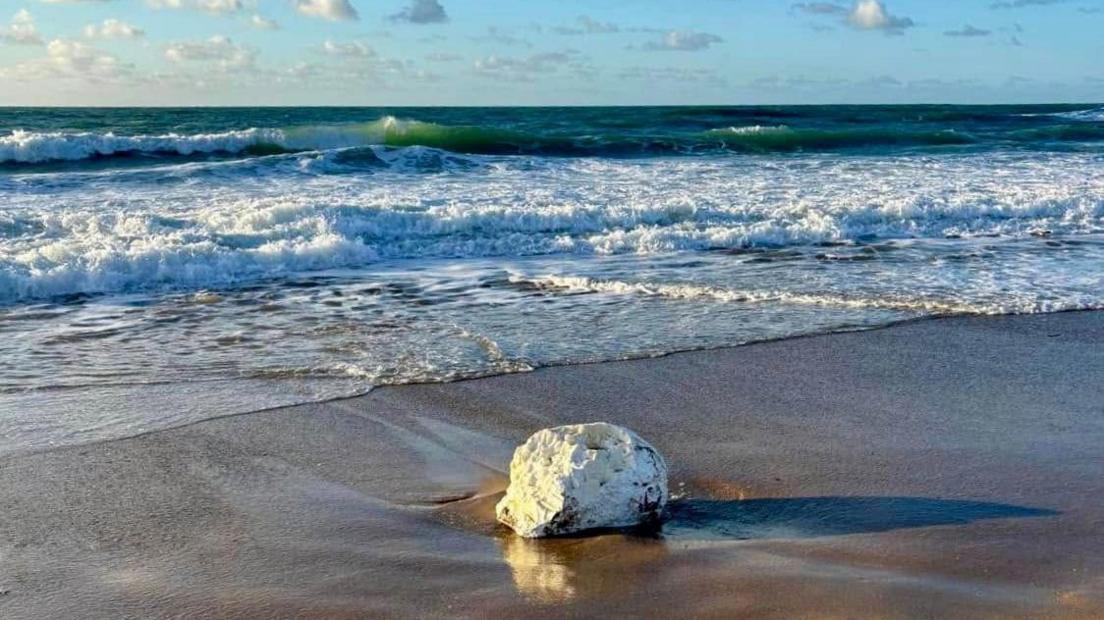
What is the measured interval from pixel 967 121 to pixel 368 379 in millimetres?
40758

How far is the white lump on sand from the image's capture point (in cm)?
388

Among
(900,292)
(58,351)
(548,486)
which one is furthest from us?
(900,292)

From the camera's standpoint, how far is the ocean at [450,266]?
651 centimetres

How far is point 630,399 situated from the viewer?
585 cm

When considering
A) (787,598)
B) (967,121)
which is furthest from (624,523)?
(967,121)

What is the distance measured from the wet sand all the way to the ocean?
650mm

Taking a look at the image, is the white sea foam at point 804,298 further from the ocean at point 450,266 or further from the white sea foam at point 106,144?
the white sea foam at point 106,144

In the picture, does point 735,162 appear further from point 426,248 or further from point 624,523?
point 624,523

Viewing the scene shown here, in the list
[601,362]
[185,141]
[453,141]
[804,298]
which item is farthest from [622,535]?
[453,141]

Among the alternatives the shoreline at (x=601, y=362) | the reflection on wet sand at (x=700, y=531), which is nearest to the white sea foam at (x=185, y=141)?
the shoreline at (x=601, y=362)

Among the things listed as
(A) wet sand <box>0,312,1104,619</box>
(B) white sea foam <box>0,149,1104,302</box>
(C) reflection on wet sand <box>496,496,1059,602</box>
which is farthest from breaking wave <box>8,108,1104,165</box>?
(C) reflection on wet sand <box>496,496,1059,602</box>

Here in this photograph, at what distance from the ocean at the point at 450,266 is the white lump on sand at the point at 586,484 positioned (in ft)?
7.26

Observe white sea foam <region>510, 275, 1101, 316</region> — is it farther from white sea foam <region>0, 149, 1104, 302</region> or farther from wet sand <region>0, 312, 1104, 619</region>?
white sea foam <region>0, 149, 1104, 302</region>

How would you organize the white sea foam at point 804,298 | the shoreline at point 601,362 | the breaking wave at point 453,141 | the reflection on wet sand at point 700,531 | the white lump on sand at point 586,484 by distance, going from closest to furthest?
the reflection on wet sand at point 700,531 < the white lump on sand at point 586,484 < the shoreline at point 601,362 < the white sea foam at point 804,298 < the breaking wave at point 453,141
